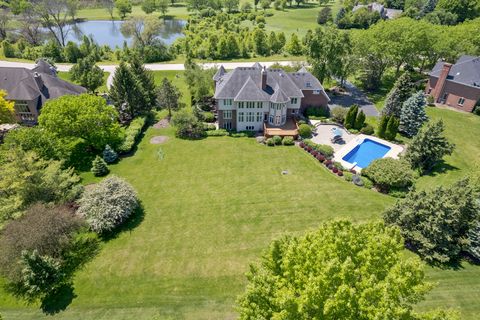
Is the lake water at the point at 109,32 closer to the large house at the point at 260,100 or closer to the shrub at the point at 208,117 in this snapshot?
the shrub at the point at 208,117

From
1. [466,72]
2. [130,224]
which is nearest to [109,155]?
[130,224]

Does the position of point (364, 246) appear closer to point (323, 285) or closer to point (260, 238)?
point (323, 285)

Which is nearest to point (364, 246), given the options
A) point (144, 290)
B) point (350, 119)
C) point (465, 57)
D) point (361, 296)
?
point (361, 296)

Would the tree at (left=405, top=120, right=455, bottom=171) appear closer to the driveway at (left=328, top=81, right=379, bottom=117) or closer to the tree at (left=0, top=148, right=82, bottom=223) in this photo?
the driveway at (left=328, top=81, right=379, bottom=117)

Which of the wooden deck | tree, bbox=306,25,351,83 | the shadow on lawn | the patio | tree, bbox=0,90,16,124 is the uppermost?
tree, bbox=306,25,351,83

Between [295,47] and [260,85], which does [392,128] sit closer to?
[260,85]

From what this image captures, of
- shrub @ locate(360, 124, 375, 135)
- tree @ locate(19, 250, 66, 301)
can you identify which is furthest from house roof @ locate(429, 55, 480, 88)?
tree @ locate(19, 250, 66, 301)
